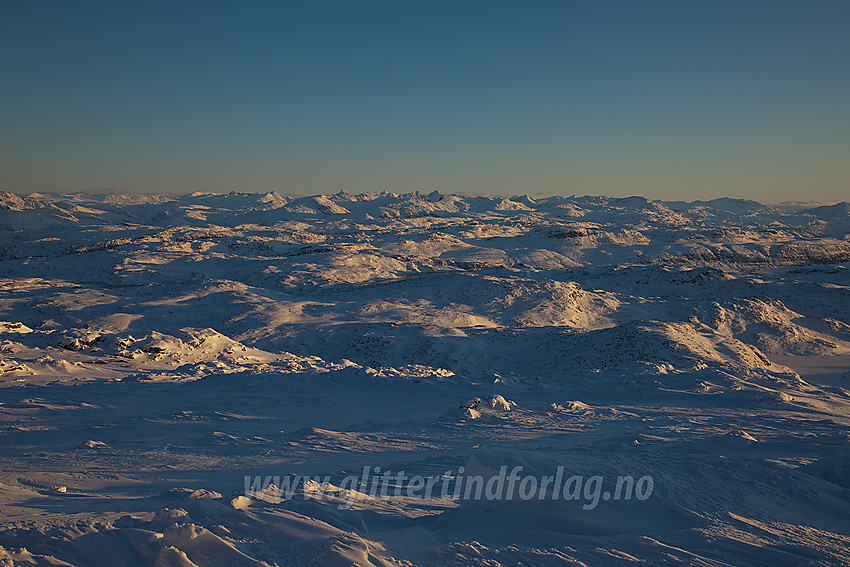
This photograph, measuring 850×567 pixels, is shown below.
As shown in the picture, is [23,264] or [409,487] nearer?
[409,487]

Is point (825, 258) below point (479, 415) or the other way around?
the other way around

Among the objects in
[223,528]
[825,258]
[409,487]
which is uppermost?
[825,258]

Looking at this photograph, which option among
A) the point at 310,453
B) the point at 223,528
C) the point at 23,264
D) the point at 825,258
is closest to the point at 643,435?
the point at 310,453

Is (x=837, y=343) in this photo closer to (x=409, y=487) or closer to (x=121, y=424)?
(x=409, y=487)

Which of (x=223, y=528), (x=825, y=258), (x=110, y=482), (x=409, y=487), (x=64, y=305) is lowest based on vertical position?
(x=64, y=305)

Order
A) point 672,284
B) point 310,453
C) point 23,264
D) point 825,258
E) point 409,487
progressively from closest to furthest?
point 409,487 < point 310,453 < point 672,284 < point 23,264 < point 825,258

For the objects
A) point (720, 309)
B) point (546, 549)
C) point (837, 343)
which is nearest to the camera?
point (546, 549)

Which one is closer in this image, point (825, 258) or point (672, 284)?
point (672, 284)

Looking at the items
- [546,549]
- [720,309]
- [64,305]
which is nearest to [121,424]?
[546,549]

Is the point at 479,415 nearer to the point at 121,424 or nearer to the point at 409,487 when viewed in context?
the point at 409,487
